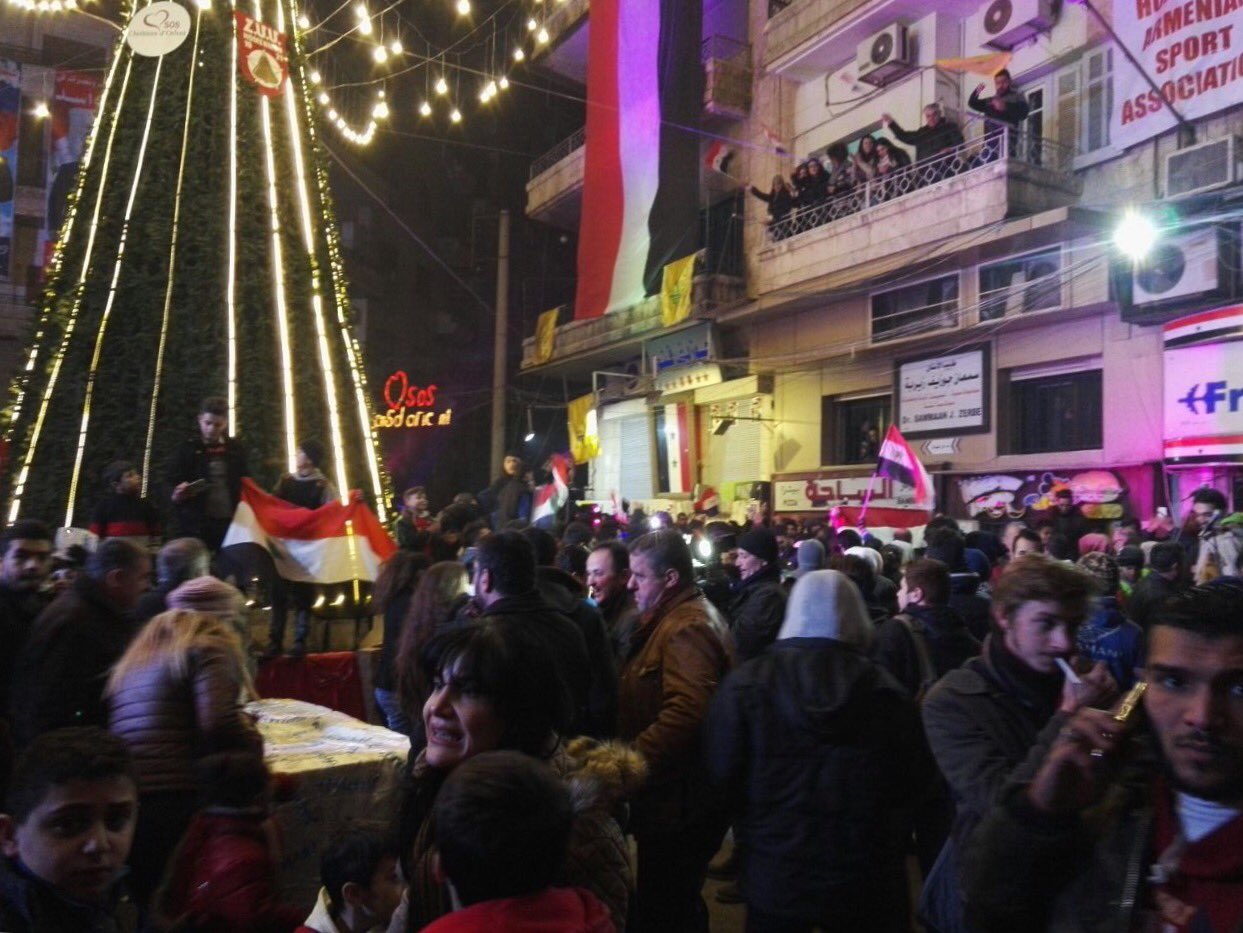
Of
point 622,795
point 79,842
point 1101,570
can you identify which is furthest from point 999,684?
point 1101,570

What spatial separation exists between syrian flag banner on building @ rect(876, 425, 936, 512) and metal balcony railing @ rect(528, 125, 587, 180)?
16275mm

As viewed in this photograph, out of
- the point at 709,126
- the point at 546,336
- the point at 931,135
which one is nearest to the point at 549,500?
the point at 931,135

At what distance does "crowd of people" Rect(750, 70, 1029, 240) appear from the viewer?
15.8 metres

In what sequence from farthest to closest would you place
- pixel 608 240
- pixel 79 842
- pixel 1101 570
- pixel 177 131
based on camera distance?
pixel 608 240, pixel 177 131, pixel 1101 570, pixel 79 842

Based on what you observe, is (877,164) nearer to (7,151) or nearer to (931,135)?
(931,135)

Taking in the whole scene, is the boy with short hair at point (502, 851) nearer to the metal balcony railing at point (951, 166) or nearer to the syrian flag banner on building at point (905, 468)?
the syrian flag banner on building at point (905, 468)

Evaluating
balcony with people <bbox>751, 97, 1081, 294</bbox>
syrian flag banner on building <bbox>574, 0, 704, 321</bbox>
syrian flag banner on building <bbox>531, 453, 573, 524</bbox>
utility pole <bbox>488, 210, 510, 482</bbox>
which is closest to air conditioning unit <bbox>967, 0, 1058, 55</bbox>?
balcony with people <bbox>751, 97, 1081, 294</bbox>

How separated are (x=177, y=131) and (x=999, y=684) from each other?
8.23 m

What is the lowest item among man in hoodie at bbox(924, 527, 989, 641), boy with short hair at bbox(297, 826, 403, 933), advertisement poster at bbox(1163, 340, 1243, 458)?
boy with short hair at bbox(297, 826, 403, 933)

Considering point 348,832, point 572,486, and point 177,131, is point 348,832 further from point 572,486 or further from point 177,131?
point 572,486

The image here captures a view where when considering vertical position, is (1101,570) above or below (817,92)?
below

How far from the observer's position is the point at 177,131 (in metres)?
8.40

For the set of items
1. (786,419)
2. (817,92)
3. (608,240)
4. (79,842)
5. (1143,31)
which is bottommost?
(79,842)

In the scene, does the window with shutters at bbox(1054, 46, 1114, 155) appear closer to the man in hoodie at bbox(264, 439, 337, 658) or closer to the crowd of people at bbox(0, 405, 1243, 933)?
the crowd of people at bbox(0, 405, 1243, 933)
